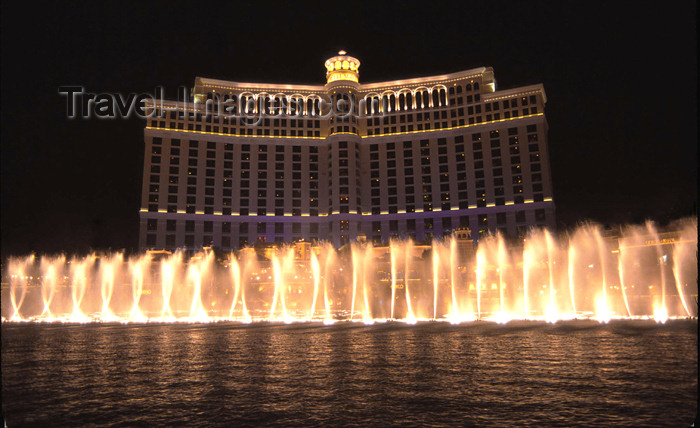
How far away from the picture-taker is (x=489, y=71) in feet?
369

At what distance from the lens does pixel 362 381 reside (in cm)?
1596

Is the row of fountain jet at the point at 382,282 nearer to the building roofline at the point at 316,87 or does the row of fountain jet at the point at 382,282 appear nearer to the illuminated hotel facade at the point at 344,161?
the illuminated hotel facade at the point at 344,161

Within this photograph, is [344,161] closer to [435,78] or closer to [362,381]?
[435,78]

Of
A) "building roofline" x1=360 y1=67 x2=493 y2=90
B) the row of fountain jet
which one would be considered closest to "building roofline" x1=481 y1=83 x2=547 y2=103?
"building roofline" x1=360 y1=67 x2=493 y2=90

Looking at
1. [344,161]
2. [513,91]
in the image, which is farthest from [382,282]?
[513,91]

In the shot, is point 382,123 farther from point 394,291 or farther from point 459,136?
point 394,291

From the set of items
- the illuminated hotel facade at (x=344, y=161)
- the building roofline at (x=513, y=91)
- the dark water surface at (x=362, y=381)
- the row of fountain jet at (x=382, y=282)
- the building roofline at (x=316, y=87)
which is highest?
the building roofline at (x=316, y=87)

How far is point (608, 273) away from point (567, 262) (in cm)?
588

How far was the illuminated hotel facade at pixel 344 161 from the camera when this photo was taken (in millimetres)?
105250

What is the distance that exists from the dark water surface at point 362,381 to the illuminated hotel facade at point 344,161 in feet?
260

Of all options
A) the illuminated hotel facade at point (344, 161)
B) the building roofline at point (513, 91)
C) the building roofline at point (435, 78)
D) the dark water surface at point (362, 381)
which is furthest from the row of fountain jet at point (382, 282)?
the building roofline at point (435, 78)

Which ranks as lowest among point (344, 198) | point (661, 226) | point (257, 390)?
point (257, 390)

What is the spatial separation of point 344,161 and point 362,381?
322ft

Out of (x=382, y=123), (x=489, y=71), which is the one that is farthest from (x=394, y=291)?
(x=489, y=71)
